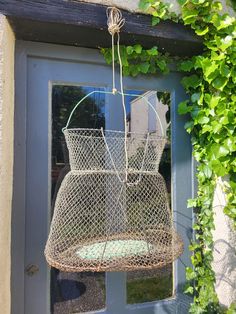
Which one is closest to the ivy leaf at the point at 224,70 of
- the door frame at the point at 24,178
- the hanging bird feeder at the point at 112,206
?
the door frame at the point at 24,178

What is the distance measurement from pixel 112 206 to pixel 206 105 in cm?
89

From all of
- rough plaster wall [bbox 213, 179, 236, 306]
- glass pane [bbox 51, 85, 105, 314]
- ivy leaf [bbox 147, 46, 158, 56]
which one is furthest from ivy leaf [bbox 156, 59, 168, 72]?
rough plaster wall [bbox 213, 179, 236, 306]

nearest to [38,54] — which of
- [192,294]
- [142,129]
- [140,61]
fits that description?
[140,61]

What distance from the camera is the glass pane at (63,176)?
1768mm

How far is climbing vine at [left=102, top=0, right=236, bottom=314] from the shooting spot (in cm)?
174

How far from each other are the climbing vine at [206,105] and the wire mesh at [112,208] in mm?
520

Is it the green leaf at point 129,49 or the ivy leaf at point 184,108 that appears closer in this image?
the green leaf at point 129,49

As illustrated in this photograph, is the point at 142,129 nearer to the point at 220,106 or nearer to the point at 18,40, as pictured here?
the point at 220,106

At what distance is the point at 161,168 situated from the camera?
2021mm

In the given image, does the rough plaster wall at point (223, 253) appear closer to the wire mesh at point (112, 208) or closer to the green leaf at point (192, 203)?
the green leaf at point (192, 203)

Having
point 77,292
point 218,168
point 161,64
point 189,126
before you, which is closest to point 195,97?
point 189,126

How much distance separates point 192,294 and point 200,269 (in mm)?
202

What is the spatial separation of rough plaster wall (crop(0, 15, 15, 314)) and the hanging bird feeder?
0.28 metres

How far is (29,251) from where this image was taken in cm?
170
